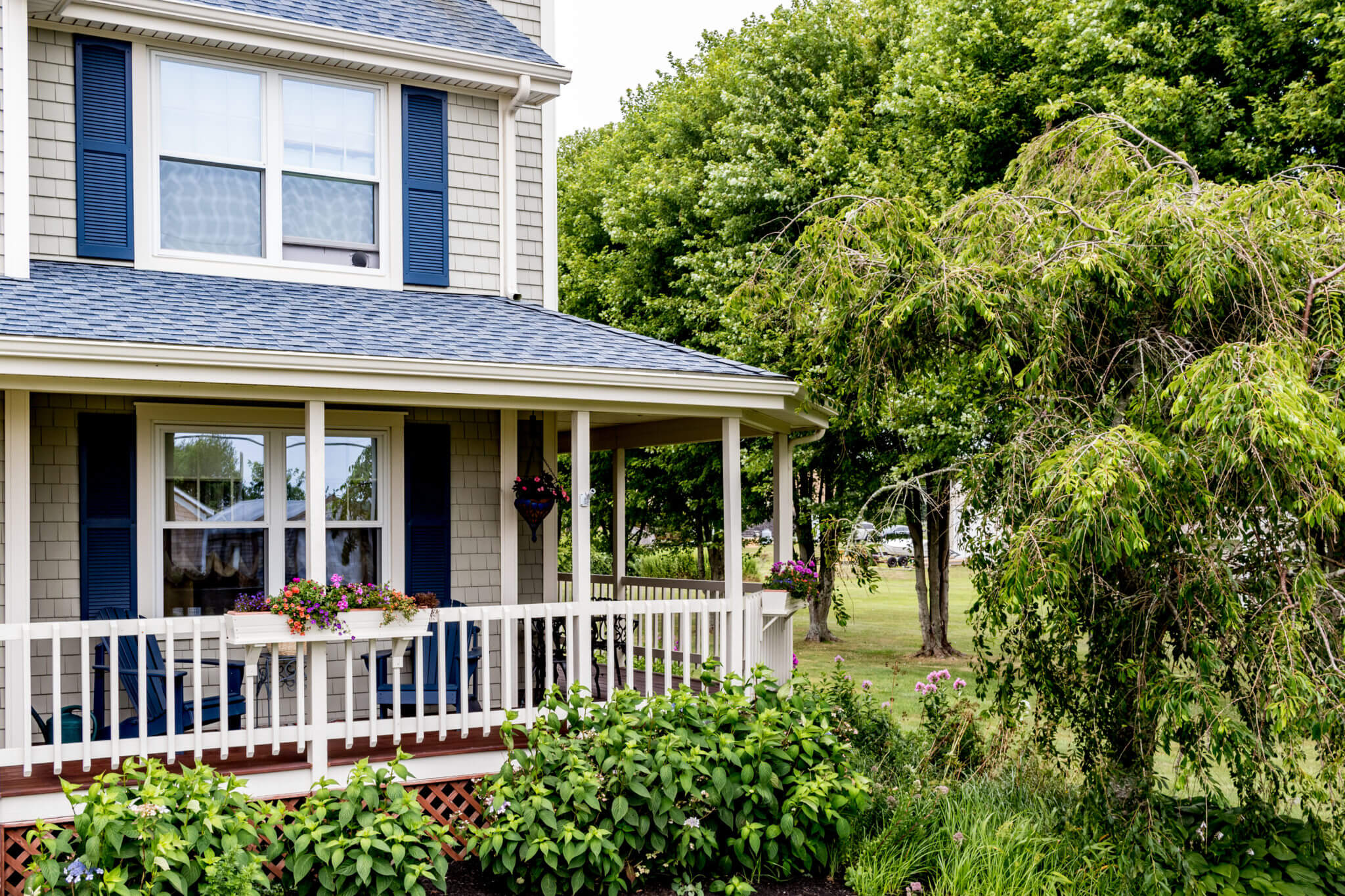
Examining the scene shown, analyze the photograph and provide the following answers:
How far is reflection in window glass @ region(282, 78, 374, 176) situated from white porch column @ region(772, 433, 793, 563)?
13.4 feet

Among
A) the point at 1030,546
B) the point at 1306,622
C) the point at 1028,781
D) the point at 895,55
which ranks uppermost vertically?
the point at 895,55

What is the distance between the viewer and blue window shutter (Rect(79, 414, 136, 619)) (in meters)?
6.91

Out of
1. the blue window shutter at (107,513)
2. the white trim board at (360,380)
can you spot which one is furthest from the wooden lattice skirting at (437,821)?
the white trim board at (360,380)

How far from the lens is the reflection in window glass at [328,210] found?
8.04m

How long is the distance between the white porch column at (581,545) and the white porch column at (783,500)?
258 cm

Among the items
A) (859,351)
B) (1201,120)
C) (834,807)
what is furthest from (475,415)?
(1201,120)

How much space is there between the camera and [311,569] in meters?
6.22

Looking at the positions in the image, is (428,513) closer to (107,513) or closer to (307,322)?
(307,322)

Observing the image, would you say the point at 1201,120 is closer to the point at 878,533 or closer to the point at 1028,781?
the point at 878,533

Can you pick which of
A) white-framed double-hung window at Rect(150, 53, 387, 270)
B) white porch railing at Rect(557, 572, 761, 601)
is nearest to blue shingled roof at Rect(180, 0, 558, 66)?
white-framed double-hung window at Rect(150, 53, 387, 270)

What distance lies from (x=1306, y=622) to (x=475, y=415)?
5711 mm

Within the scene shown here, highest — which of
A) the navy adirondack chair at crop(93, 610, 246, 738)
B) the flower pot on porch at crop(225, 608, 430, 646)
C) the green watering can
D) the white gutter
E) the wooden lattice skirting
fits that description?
the white gutter

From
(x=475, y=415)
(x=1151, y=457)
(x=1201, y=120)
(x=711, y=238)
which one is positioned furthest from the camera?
(x=711, y=238)

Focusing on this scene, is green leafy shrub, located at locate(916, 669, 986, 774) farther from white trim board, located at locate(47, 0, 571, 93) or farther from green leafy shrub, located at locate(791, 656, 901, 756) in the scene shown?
white trim board, located at locate(47, 0, 571, 93)
